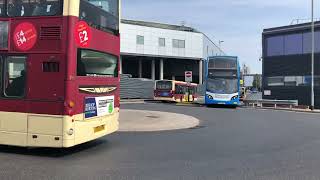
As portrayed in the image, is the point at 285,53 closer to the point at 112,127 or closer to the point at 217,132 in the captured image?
A: the point at 217,132

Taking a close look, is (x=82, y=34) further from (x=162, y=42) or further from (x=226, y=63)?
(x=162, y=42)

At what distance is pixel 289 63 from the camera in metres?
52.6

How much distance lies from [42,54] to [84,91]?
1269 millimetres

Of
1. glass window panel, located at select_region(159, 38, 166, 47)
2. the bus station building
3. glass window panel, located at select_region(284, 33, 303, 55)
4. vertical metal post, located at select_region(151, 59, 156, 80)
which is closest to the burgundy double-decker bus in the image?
the bus station building

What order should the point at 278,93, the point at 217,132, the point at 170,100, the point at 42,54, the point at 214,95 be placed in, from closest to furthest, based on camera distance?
the point at 42,54 < the point at 217,132 < the point at 214,95 < the point at 170,100 < the point at 278,93

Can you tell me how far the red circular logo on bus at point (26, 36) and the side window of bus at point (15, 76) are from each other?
0.95ft

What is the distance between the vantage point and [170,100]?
4616 cm

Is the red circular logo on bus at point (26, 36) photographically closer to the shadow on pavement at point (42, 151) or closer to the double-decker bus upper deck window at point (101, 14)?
the double-decker bus upper deck window at point (101, 14)

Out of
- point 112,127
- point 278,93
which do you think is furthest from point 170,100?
point 112,127

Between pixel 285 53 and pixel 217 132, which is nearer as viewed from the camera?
pixel 217 132

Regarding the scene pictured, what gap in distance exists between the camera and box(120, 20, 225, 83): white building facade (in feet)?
256

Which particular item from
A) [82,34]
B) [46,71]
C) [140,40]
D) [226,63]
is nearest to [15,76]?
[46,71]

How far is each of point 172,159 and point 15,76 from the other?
4.01 meters

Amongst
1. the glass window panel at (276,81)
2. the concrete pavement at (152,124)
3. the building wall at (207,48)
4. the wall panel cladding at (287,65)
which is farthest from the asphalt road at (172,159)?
the building wall at (207,48)
